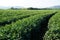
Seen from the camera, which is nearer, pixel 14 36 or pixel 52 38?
pixel 14 36

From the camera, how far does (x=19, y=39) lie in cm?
1101

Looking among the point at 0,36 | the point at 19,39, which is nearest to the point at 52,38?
the point at 19,39

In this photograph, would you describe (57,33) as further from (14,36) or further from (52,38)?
(14,36)

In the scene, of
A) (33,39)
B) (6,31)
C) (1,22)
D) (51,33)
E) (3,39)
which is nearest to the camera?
(3,39)

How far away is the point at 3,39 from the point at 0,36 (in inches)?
19.8

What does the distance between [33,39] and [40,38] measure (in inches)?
39.5

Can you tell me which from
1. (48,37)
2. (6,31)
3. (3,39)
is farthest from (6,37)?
(48,37)

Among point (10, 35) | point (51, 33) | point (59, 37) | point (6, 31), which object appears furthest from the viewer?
point (51, 33)

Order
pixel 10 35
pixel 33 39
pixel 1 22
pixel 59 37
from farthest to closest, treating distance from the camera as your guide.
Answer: pixel 1 22 < pixel 33 39 < pixel 59 37 < pixel 10 35

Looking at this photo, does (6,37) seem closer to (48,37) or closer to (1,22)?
(48,37)

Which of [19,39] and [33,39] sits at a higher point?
[19,39]

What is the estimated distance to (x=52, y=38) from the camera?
1363cm

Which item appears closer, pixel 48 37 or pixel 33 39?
pixel 48 37

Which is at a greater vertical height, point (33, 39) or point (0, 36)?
point (0, 36)
